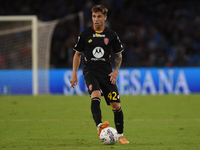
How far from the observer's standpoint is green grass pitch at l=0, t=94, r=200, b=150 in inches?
245

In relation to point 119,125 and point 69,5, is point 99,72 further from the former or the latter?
point 69,5

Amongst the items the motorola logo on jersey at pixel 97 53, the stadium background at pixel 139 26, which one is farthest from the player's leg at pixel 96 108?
the stadium background at pixel 139 26

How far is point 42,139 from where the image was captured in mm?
6773

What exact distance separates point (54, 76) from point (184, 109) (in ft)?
24.9

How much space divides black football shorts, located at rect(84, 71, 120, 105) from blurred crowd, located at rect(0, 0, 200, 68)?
1303 cm

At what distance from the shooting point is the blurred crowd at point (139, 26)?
21531 millimetres

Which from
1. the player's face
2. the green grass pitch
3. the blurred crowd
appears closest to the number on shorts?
the green grass pitch

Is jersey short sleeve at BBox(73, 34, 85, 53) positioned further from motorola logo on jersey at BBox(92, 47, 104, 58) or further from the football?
the football

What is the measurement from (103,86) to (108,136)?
82 centimetres

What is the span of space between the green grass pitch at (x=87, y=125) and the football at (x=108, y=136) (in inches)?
4.2

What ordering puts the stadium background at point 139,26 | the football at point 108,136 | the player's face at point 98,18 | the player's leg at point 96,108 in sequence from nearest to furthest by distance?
the football at point 108,136 < the player's leg at point 96,108 < the player's face at point 98,18 < the stadium background at point 139,26

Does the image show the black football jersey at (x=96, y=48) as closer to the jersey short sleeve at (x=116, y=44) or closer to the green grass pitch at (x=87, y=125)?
the jersey short sleeve at (x=116, y=44)

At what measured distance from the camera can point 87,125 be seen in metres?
8.87

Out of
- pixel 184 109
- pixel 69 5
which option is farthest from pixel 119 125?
pixel 69 5
